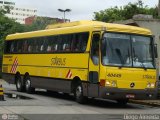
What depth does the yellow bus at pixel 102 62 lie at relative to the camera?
19203 millimetres

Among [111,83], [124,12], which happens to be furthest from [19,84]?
[124,12]

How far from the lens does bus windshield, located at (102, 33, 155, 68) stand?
19.4 meters

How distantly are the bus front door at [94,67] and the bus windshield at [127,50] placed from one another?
394mm

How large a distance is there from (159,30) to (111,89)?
54.3ft

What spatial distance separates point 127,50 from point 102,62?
3.79 feet

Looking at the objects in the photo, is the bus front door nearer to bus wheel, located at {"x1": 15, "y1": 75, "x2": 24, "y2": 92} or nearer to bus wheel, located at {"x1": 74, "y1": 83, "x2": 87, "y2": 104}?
bus wheel, located at {"x1": 74, "y1": 83, "x2": 87, "y2": 104}

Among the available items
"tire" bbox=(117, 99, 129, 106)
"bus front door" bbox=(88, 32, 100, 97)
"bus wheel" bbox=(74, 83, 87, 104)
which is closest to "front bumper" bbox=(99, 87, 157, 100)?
"bus front door" bbox=(88, 32, 100, 97)

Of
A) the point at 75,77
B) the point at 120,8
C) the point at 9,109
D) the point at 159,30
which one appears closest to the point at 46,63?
the point at 75,77

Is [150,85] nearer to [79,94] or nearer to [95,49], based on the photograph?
[95,49]

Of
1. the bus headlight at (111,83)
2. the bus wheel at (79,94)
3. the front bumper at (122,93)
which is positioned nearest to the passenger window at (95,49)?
the bus headlight at (111,83)

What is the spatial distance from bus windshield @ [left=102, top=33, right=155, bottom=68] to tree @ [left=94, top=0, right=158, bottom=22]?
3942cm

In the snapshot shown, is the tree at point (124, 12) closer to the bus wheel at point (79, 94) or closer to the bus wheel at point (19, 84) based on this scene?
the bus wheel at point (19, 84)

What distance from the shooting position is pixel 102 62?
19281mm

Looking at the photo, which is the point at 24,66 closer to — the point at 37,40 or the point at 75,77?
the point at 37,40
